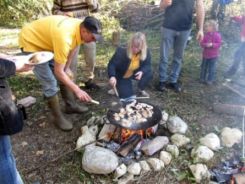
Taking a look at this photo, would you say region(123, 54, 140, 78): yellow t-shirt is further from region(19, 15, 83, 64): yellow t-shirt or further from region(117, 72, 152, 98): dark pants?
region(19, 15, 83, 64): yellow t-shirt

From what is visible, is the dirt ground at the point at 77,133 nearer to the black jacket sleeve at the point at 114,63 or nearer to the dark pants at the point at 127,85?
the dark pants at the point at 127,85

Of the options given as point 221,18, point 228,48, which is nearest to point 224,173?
point 228,48

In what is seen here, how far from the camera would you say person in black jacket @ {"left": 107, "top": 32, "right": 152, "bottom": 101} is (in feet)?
14.7

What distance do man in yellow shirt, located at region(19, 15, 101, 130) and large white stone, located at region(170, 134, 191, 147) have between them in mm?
1300

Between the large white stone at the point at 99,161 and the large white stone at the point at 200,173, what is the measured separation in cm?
88

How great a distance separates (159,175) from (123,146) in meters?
0.54

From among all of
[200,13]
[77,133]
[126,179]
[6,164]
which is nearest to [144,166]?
[126,179]

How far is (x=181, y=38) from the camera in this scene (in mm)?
4969

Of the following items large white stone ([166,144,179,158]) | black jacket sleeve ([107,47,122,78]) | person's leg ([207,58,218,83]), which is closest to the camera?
large white stone ([166,144,179,158])

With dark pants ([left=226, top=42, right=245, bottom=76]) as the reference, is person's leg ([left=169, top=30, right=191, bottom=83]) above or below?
above

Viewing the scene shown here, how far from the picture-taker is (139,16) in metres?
8.87

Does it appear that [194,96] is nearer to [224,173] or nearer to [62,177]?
[224,173]

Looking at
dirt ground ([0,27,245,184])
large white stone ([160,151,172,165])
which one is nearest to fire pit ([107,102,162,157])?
large white stone ([160,151,172,165])

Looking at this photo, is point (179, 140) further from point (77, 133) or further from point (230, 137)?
point (77, 133)
